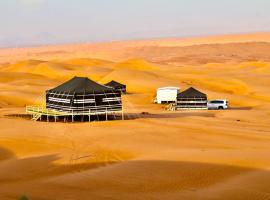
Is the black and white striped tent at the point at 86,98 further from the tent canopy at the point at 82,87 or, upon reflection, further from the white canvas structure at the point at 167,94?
the white canvas structure at the point at 167,94

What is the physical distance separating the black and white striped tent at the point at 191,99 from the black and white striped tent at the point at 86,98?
11.2 m

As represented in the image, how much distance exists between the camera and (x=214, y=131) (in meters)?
27.9

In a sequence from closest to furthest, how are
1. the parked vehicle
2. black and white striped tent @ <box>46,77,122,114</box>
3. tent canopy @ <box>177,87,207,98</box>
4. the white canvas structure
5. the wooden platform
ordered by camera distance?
black and white striped tent @ <box>46,77,122,114</box>, the wooden platform, tent canopy @ <box>177,87,207,98</box>, the parked vehicle, the white canvas structure

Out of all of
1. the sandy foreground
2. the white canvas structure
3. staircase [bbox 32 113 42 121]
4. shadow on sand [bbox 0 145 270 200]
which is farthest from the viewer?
the white canvas structure

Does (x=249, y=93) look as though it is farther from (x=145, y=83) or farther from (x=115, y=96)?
(x=115, y=96)

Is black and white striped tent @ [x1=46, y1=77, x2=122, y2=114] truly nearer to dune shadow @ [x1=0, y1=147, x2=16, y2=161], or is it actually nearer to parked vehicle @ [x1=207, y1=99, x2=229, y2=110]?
dune shadow @ [x1=0, y1=147, x2=16, y2=161]

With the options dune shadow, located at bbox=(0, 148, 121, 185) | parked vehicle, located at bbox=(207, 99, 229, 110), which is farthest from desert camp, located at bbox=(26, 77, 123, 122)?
parked vehicle, located at bbox=(207, 99, 229, 110)

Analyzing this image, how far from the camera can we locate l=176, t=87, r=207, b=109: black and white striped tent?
42938mm

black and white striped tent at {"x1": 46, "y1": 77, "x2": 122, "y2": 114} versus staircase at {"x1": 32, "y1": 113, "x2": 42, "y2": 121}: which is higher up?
black and white striped tent at {"x1": 46, "y1": 77, "x2": 122, "y2": 114}

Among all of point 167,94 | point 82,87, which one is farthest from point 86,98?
point 167,94

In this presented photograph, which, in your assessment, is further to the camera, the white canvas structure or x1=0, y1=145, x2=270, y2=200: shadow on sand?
the white canvas structure

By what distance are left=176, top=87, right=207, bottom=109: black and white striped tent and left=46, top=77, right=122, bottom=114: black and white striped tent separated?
11.2 meters

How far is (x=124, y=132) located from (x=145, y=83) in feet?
126

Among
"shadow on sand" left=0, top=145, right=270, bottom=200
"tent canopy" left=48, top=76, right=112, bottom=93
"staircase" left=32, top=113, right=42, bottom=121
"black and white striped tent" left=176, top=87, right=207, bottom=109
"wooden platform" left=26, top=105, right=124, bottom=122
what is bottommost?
"shadow on sand" left=0, top=145, right=270, bottom=200
